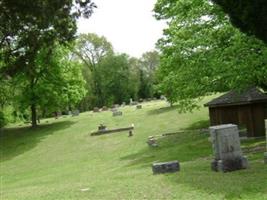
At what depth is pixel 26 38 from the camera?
1856cm

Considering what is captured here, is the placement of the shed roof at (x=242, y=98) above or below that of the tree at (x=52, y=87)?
below

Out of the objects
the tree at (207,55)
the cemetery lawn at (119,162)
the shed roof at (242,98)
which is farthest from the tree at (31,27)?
the shed roof at (242,98)

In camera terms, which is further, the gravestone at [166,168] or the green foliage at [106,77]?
the green foliage at [106,77]

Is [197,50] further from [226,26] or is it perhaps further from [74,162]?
[74,162]

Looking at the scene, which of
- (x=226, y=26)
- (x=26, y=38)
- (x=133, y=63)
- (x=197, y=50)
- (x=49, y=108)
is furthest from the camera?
(x=133, y=63)

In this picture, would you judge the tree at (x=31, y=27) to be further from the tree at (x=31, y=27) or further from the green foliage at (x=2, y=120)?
the green foliage at (x=2, y=120)

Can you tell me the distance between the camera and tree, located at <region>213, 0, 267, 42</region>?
13211 mm

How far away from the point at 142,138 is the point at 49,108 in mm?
19475

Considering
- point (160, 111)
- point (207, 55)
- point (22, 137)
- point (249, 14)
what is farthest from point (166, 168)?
point (160, 111)

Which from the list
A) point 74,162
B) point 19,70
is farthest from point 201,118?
point 19,70

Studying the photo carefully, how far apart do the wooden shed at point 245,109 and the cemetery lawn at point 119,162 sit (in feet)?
6.41

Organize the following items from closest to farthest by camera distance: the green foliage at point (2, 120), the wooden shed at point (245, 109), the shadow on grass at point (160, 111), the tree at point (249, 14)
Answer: the tree at point (249, 14), the wooden shed at point (245, 109), the shadow on grass at point (160, 111), the green foliage at point (2, 120)

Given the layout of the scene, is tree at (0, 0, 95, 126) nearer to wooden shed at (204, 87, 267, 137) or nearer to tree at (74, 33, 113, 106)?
wooden shed at (204, 87, 267, 137)

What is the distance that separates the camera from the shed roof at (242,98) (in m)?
32.4
